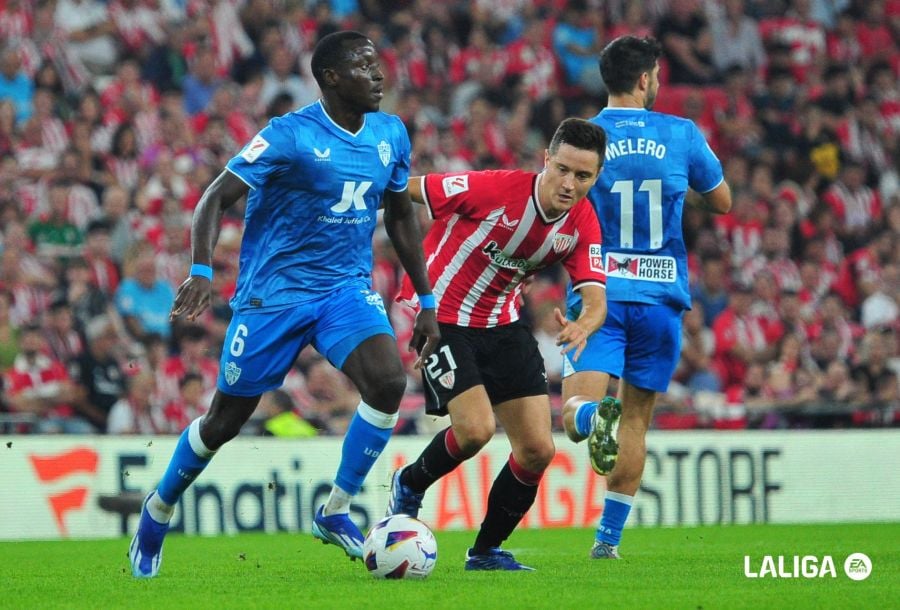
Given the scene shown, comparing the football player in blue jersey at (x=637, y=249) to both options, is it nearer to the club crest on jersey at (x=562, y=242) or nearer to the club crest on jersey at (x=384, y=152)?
the club crest on jersey at (x=562, y=242)

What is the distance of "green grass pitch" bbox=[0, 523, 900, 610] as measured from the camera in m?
6.36

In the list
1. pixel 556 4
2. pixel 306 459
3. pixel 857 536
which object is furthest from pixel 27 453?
pixel 556 4

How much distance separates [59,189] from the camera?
1488cm

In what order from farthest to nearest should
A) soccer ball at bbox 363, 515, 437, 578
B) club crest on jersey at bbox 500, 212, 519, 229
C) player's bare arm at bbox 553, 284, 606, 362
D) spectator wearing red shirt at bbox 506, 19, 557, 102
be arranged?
spectator wearing red shirt at bbox 506, 19, 557, 102 < club crest on jersey at bbox 500, 212, 519, 229 < player's bare arm at bbox 553, 284, 606, 362 < soccer ball at bbox 363, 515, 437, 578

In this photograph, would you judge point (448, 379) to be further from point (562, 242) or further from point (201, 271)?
point (201, 271)

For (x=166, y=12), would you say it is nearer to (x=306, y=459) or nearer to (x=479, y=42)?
(x=479, y=42)

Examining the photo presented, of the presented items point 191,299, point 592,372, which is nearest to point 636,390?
point 592,372

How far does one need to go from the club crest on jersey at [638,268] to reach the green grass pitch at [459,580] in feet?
5.29

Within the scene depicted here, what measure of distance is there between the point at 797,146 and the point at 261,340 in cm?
1377

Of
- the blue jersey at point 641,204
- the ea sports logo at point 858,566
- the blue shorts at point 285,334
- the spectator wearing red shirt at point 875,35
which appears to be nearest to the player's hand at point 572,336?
the blue jersey at point 641,204

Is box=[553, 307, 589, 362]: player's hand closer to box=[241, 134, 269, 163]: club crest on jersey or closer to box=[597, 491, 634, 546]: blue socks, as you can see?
box=[597, 491, 634, 546]: blue socks

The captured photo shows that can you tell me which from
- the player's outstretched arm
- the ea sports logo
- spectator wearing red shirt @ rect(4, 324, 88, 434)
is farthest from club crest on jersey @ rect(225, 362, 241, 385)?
spectator wearing red shirt @ rect(4, 324, 88, 434)

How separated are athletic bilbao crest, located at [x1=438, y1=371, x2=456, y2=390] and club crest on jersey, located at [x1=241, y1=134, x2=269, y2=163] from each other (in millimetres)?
1651

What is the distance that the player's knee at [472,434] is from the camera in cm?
814
